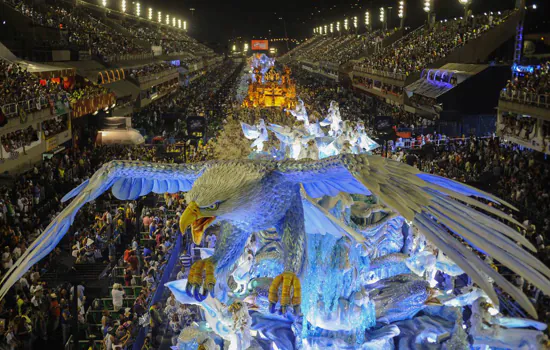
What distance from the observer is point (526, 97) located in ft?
71.6

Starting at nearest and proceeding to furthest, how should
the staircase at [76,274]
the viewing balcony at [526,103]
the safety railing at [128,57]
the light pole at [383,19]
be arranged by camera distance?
1. the staircase at [76,274]
2. the viewing balcony at [526,103]
3. the safety railing at [128,57]
4. the light pole at [383,19]

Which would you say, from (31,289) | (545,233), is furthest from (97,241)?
(545,233)

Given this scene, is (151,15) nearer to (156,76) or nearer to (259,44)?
(259,44)

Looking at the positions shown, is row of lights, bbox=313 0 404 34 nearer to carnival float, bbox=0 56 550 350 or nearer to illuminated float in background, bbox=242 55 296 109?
illuminated float in background, bbox=242 55 296 109

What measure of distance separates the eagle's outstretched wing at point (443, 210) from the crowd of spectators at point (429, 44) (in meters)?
31.9

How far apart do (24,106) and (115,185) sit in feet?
46.4

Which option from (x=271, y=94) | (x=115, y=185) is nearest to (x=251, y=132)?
(x=115, y=185)

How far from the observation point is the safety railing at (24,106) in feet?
61.8

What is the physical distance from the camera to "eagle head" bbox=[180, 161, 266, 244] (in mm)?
6383

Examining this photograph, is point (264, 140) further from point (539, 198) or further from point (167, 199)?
point (539, 198)

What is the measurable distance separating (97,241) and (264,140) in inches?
277

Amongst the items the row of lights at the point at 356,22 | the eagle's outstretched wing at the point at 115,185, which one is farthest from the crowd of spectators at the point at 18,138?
the row of lights at the point at 356,22

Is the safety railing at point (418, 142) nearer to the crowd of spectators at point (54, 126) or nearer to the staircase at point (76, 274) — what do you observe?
the crowd of spectators at point (54, 126)

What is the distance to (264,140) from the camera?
69.7ft
